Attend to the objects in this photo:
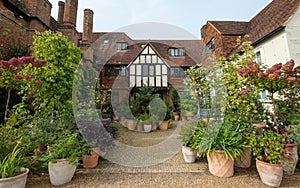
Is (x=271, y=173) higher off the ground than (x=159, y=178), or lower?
higher

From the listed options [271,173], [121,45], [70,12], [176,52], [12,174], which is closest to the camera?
[12,174]

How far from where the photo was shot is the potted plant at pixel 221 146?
8.84ft

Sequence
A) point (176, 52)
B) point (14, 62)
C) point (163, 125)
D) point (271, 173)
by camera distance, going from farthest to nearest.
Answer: point (176, 52) → point (163, 125) → point (14, 62) → point (271, 173)

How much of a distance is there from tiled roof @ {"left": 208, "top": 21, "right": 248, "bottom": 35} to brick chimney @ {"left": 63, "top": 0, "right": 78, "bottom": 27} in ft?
28.1

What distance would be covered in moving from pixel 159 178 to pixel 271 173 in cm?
186

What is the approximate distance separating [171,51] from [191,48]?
2.70 metres

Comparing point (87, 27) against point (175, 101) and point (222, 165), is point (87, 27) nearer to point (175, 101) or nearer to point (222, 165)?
point (175, 101)

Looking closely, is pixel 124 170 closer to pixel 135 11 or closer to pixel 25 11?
pixel 135 11

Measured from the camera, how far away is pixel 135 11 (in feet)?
14.4

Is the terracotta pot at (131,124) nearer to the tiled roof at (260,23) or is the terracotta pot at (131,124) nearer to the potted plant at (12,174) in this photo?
the potted plant at (12,174)

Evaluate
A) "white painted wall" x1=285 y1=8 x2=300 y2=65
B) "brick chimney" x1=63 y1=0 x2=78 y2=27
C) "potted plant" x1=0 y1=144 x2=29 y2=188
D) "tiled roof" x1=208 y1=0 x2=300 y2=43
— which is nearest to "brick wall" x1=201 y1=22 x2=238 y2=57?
"tiled roof" x1=208 y1=0 x2=300 y2=43

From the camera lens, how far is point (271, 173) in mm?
2402

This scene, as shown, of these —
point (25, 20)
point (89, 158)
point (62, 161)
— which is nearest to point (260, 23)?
point (89, 158)

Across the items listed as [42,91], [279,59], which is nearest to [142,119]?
[42,91]
